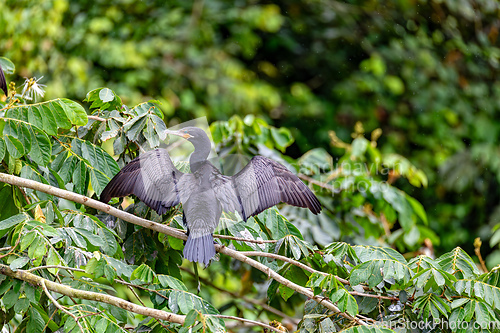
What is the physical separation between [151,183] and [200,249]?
0.33 metres

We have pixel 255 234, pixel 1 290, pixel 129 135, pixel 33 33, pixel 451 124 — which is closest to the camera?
pixel 1 290

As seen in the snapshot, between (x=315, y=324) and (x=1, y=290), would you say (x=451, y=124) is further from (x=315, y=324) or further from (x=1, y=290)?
(x=1, y=290)

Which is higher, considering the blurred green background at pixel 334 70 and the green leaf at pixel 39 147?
the green leaf at pixel 39 147

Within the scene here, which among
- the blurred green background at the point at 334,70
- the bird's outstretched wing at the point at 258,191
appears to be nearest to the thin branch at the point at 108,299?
the bird's outstretched wing at the point at 258,191

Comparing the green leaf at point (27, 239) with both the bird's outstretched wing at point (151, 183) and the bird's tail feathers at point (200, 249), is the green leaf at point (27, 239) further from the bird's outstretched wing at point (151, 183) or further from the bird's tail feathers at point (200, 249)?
the bird's tail feathers at point (200, 249)

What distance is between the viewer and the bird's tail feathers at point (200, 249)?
6.25 ft

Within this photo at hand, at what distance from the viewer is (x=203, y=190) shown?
2.14 meters

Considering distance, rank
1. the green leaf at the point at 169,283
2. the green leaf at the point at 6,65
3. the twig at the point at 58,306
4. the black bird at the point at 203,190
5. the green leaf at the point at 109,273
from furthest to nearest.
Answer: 1. the green leaf at the point at 6,65
2. the black bird at the point at 203,190
3. the green leaf at the point at 169,283
4. the green leaf at the point at 109,273
5. the twig at the point at 58,306

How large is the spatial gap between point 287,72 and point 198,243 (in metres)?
5.07

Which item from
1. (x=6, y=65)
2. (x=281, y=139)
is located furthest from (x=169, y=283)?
(x=281, y=139)

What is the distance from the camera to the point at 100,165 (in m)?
2.22

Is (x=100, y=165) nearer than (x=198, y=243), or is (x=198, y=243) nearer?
(x=198, y=243)

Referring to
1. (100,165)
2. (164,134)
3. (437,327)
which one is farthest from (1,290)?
(437,327)

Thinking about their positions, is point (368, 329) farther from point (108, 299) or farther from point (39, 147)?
point (39, 147)
